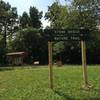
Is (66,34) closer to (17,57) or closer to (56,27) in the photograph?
(56,27)

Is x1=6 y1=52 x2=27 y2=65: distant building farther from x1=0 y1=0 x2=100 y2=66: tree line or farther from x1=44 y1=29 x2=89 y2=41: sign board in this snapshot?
x1=44 y1=29 x2=89 y2=41: sign board

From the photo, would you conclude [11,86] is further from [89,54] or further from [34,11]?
[34,11]

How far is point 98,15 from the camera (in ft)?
64.6

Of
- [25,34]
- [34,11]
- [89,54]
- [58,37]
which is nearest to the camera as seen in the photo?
[58,37]

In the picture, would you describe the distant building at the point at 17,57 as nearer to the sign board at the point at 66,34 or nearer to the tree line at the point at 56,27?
the tree line at the point at 56,27

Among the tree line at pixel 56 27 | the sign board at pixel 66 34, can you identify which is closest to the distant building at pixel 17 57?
the tree line at pixel 56 27

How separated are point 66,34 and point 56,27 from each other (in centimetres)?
691

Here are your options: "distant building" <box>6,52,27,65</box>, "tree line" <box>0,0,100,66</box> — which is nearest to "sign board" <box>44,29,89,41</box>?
"tree line" <box>0,0,100,66</box>

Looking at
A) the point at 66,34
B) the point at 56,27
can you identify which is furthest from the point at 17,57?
the point at 66,34

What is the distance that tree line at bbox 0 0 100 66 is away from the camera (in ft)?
66.9

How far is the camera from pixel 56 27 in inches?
989

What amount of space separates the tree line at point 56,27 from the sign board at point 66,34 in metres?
0.75

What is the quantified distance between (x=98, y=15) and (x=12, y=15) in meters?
81.4

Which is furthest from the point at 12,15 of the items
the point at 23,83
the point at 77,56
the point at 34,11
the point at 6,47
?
the point at 23,83
